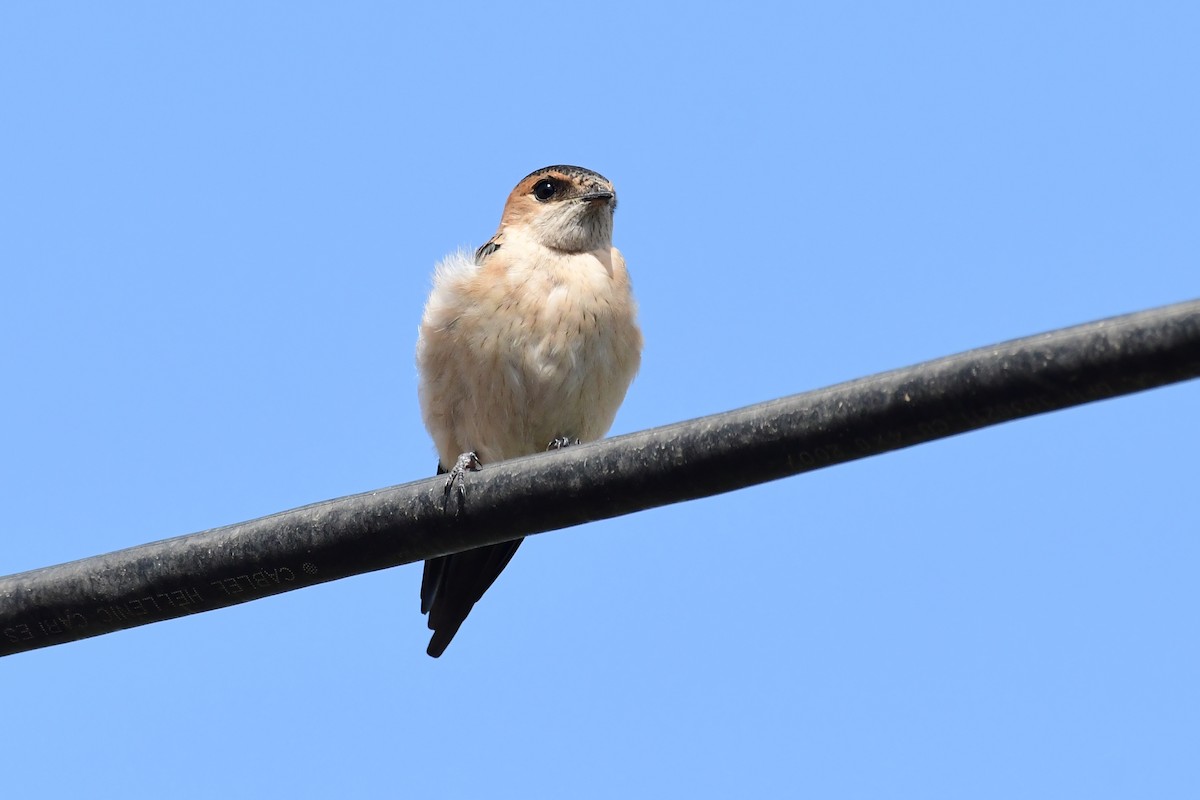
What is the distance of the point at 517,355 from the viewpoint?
770 centimetres

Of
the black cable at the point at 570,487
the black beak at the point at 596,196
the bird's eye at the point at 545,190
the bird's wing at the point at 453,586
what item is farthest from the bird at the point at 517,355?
the black cable at the point at 570,487

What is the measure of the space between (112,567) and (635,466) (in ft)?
4.88

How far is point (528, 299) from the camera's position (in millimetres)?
7770

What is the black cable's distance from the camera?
351 centimetres

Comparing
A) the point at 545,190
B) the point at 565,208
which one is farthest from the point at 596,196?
the point at 545,190

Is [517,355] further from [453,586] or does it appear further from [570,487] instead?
[570,487]

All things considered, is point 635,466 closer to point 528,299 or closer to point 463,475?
point 463,475

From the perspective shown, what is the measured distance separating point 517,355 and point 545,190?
4.87 ft

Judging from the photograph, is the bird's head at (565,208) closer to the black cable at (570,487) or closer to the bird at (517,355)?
the bird at (517,355)

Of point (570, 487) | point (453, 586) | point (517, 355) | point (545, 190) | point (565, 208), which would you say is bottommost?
point (570, 487)

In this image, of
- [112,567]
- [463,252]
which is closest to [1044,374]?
[112,567]

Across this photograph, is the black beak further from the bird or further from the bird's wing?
the bird's wing

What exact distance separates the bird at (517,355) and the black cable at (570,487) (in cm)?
289

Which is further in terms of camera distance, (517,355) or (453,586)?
(517,355)
